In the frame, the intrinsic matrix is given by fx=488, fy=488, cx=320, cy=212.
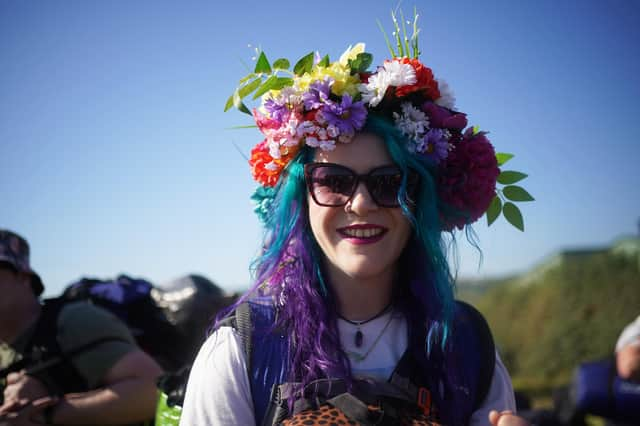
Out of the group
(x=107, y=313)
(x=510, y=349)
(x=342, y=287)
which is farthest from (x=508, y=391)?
(x=510, y=349)

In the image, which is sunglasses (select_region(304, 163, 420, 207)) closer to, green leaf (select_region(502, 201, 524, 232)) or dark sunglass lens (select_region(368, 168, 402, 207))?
dark sunglass lens (select_region(368, 168, 402, 207))

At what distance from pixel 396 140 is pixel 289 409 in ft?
3.28

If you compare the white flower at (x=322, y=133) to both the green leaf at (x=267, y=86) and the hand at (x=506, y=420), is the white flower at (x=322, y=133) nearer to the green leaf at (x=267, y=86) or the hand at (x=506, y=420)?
the green leaf at (x=267, y=86)

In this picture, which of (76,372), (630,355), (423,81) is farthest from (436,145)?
(630,355)

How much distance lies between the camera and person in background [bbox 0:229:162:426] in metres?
2.77

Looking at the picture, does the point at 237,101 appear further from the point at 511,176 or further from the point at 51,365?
the point at 51,365

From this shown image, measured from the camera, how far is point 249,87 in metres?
1.82

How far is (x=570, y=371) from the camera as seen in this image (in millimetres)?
8102

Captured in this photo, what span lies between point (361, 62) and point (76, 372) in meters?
2.47

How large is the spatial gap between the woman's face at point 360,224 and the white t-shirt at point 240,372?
23 centimetres

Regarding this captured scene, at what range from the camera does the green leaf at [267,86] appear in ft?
5.90

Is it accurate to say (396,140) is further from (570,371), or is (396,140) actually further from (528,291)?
(528,291)

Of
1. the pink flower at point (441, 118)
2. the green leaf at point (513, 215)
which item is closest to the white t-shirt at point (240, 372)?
the green leaf at point (513, 215)

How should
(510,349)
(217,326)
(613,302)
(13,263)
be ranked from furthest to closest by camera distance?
1. (510,349)
2. (613,302)
3. (13,263)
4. (217,326)
